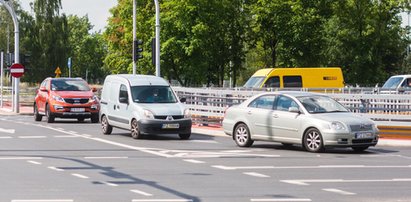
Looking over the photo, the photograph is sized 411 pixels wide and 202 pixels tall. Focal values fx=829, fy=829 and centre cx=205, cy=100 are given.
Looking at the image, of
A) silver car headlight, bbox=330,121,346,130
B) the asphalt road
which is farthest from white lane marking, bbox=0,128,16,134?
silver car headlight, bbox=330,121,346,130

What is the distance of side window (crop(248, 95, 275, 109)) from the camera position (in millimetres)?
19594

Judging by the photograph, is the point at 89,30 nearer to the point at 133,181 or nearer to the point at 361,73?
the point at 361,73

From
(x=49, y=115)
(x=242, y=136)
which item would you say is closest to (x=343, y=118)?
(x=242, y=136)

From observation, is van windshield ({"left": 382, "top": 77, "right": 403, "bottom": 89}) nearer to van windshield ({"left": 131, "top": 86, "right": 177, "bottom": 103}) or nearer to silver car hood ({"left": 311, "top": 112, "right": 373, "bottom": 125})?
van windshield ({"left": 131, "top": 86, "right": 177, "bottom": 103})

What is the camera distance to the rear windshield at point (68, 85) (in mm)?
32312

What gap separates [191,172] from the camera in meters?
14.0

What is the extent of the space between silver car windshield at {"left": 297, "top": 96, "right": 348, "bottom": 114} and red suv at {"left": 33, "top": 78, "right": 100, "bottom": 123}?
14239 mm

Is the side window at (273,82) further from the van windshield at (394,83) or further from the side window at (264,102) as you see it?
the side window at (264,102)

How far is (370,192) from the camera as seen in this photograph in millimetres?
11242

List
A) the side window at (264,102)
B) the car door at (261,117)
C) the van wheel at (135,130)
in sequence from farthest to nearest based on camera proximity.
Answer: the van wheel at (135,130) → the side window at (264,102) → the car door at (261,117)

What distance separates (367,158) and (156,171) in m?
5.11

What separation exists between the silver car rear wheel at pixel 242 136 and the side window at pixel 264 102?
583 mm

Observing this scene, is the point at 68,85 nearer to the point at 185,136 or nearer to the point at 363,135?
the point at 185,136

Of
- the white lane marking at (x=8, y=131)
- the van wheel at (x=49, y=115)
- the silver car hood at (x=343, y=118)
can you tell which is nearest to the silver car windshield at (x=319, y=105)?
the silver car hood at (x=343, y=118)
